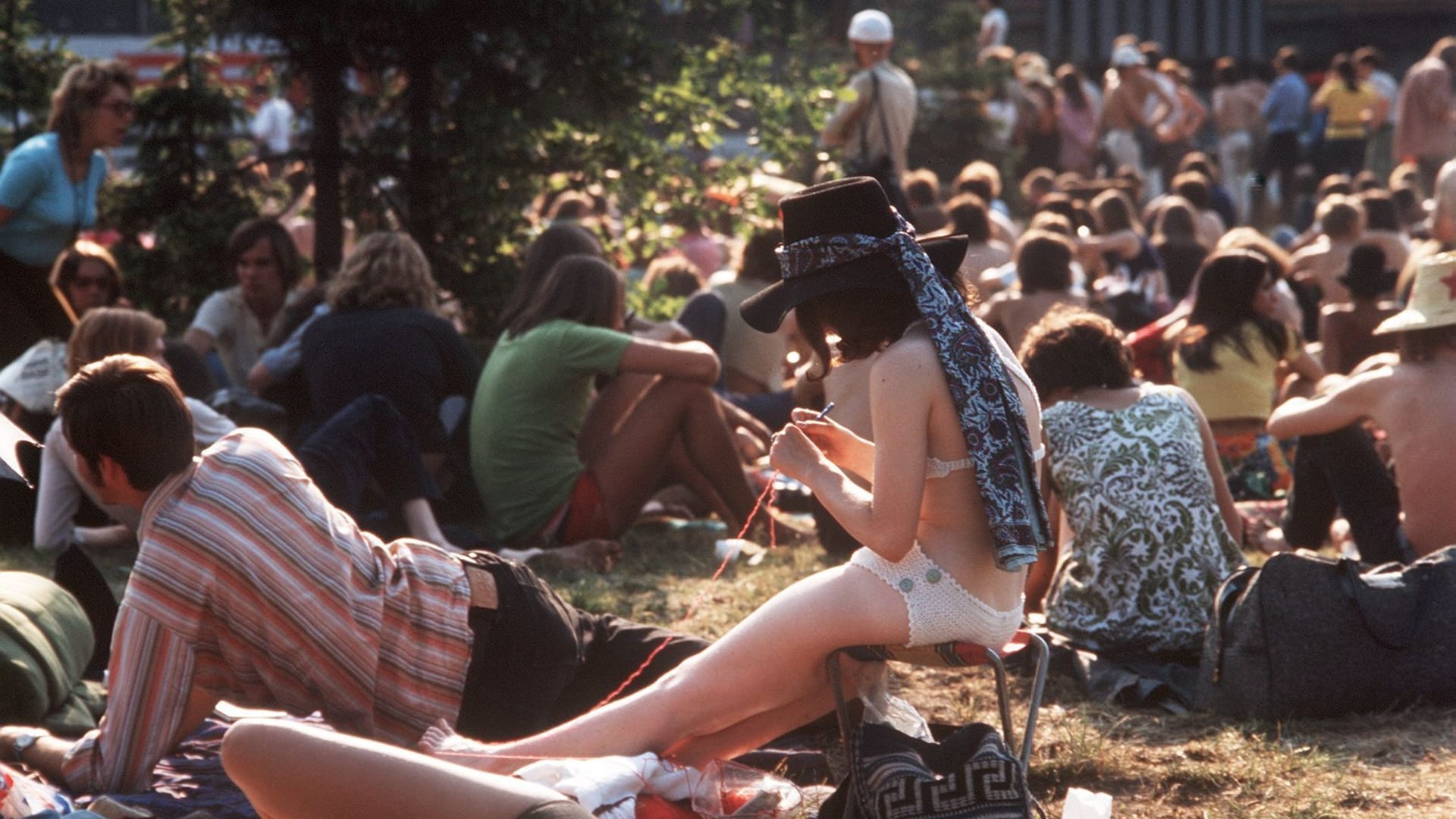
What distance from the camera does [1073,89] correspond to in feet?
56.1

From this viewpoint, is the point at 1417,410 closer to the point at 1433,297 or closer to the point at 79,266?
the point at 1433,297

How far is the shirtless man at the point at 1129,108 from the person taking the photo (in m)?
16.7

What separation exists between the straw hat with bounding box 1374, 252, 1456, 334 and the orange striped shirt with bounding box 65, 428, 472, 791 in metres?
2.88

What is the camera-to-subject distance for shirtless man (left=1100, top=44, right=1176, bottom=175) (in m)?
16.7

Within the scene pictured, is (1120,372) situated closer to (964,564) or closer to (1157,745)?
(1157,745)

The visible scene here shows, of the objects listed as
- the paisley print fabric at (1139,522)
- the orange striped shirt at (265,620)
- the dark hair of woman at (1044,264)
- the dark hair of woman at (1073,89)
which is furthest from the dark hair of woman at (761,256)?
the dark hair of woman at (1073,89)

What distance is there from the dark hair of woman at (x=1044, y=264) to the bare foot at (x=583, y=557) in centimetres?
257

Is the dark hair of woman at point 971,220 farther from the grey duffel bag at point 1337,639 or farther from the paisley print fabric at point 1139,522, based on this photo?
the grey duffel bag at point 1337,639

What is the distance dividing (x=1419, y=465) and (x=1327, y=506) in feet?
2.48

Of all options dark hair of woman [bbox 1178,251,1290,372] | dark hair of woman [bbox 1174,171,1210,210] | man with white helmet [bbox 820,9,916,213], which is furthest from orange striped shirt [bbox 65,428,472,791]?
dark hair of woman [bbox 1174,171,1210,210]

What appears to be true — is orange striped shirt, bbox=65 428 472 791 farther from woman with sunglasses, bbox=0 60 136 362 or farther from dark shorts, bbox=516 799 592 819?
woman with sunglasses, bbox=0 60 136 362

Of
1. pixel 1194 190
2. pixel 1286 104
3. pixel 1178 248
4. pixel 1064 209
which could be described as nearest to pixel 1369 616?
pixel 1064 209

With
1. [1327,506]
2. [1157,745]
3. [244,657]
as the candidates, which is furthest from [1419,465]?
[244,657]

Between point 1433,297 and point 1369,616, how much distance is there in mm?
1172
